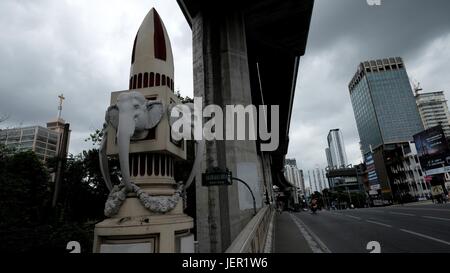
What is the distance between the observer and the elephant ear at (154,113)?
332cm

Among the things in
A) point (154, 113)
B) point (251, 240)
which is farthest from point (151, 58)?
point (251, 240)

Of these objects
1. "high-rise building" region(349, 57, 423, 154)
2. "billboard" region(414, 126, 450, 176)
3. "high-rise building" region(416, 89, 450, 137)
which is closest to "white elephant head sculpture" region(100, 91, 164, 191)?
"billboard" region(414, 126, 450, 176)

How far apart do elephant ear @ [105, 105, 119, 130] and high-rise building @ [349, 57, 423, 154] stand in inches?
5272

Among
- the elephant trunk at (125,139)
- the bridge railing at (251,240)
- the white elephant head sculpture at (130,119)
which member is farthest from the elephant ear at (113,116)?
the bridge railing at (251,240)

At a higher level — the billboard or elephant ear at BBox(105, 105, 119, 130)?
the billboard

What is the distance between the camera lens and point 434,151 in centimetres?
4266

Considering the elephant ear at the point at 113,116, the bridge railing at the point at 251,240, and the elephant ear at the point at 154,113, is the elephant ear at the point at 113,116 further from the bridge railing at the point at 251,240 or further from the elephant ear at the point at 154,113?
the bridge railing at the point at 251,240

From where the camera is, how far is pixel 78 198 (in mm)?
27375

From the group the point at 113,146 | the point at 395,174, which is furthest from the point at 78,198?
the point at 395,174

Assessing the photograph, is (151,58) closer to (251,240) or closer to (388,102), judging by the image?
(251,240)

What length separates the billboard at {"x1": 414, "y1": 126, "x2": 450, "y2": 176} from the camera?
134 feet

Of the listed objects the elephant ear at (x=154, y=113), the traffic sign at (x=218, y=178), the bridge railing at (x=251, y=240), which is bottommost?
the bridge railing at (x=251, y=240)

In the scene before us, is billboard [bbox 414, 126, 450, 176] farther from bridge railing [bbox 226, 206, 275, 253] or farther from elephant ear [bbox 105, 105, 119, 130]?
elephant ear [bbox 105, 105, 119, 130]

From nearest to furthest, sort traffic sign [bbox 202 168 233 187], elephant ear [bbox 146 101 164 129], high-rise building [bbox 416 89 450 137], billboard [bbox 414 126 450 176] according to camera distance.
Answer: elephant ear [bbox 146 101 164 129] → traffic sign [bbox 202 168 233 187] → billboard [bbox 414 126 450 176] → high-rise building [bbox 416 89 450 137]
